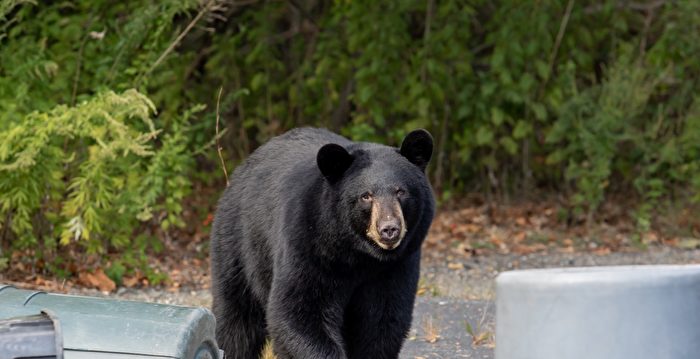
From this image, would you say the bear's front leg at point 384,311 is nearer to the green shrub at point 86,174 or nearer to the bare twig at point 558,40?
the green shrub at point 86,174

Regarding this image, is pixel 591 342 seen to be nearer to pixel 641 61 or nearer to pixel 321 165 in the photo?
pixel 321 165

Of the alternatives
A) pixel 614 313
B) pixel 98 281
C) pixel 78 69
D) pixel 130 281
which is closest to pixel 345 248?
pixel 614 313

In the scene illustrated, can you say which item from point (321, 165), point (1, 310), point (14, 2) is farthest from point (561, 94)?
point (1, 310)

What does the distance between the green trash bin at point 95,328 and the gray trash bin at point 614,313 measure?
100cm

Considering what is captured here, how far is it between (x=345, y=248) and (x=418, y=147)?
0.55 meters

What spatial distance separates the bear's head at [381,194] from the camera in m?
4.74

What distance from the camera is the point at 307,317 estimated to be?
480 cm

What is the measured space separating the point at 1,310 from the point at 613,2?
945 centimetres

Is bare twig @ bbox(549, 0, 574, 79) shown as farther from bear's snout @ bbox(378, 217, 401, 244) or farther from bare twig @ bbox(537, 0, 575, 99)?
bear's snout @ bbox(378, 217, 401, 244)

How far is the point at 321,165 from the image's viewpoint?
16.0ft

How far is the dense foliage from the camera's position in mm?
10070

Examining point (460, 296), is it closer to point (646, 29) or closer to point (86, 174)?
point (86, 174)

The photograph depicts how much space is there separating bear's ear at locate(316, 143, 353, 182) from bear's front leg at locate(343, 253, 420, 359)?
0.46 meters

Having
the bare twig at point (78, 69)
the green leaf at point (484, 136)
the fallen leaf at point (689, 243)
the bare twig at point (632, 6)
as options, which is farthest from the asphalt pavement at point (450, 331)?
the bare twig at point (632, 6)
